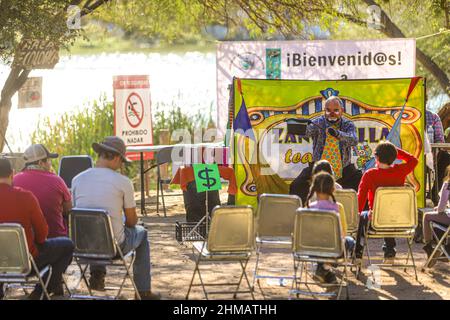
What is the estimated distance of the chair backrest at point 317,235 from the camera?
8750 millimetres

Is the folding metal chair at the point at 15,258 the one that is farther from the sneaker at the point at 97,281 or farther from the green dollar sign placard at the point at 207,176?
the green dollar sign placard at the point at 207,176

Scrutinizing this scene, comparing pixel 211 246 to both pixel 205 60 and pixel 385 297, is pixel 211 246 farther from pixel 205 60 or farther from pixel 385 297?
pixel 205 60

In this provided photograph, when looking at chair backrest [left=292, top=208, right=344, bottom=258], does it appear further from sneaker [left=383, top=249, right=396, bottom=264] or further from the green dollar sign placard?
the green dollar sign placard

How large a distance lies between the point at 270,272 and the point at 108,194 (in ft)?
7.21

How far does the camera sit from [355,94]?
44.4 ft

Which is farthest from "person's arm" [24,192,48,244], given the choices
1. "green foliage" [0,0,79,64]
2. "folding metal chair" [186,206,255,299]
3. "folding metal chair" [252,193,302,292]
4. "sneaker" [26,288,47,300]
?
"green foliage" [0,0,79,64]

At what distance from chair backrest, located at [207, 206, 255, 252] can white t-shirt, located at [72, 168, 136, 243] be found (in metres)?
0.73

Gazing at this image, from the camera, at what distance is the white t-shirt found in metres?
8.96

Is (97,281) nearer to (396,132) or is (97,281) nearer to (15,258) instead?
(15,258)

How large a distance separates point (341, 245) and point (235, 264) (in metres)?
2.30

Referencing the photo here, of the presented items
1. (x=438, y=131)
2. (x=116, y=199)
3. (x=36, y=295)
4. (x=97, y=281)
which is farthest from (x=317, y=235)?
(x=438, y=131)

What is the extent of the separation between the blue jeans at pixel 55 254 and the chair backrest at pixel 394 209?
2.84m

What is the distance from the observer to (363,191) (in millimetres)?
10531
